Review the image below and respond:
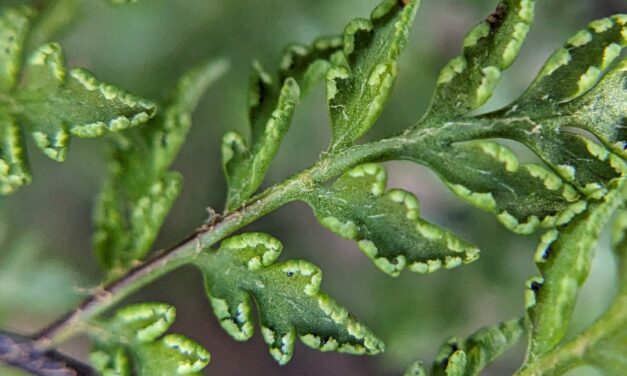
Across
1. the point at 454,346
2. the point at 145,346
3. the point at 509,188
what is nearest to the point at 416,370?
the point at 454,346

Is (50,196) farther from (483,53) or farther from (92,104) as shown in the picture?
(483,53)

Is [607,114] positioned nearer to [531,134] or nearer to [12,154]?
[531,134]

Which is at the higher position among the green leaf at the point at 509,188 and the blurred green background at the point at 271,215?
the blurred green background at the point at 271,215

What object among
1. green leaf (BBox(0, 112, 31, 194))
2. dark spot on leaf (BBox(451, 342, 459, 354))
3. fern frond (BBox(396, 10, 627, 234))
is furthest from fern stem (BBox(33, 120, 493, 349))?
dark spot on leaf (BBox(451, 342, 459, 354))

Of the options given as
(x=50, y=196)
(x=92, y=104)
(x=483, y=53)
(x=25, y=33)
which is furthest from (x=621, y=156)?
(x=50, y=196)

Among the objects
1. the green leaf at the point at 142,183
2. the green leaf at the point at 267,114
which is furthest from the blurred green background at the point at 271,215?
the green leaf at the point at 267,114

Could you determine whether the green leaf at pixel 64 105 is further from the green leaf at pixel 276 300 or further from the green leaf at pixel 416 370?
the green leaf at pixel 416 370
